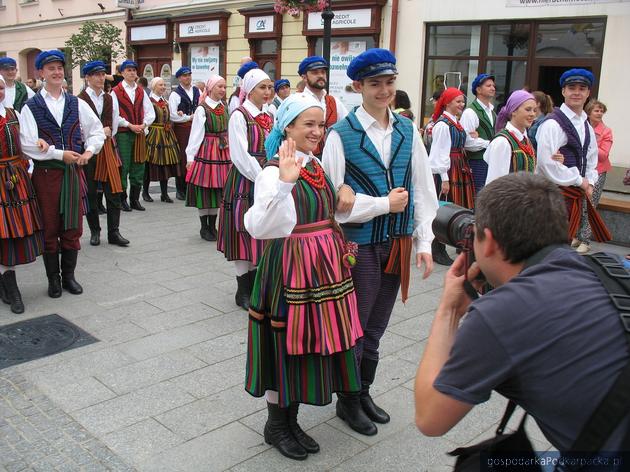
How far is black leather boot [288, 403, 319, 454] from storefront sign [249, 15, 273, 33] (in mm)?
13700

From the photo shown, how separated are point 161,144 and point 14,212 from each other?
4.94m

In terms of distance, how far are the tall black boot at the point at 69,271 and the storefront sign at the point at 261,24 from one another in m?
11.2

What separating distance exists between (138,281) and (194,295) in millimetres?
713

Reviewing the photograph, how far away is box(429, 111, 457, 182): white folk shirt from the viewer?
6.56 metres

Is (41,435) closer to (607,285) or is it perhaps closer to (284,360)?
(284,360)

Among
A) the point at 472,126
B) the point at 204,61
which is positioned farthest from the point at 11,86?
the point at 204,61

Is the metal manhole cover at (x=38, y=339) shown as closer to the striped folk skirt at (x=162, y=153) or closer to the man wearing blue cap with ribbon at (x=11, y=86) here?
the man wearing blue cap with ribbon at (x=11, y=86)

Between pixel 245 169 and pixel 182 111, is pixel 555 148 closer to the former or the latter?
pixel 245 169

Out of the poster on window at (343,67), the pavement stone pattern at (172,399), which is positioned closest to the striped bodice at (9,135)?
the pavement stone pattern at (172,399)

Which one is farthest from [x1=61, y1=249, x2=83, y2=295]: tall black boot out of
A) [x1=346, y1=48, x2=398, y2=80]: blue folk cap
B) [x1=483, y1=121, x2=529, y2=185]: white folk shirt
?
[x1=483, y1=121, x2=529, y2=185]: white folk shirt

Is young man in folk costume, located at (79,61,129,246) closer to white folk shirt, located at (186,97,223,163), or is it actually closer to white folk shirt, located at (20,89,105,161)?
white folk shirt, located at (186,97,223,163)

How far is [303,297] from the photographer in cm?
294

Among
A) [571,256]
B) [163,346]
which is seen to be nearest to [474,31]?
[163,346]

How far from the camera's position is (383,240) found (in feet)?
10.9
